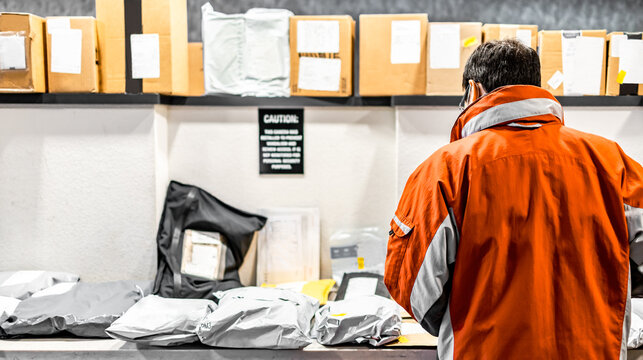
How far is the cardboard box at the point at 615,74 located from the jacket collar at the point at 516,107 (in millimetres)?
1281

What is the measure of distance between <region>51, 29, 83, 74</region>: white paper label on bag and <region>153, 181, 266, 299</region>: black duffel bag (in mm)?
661

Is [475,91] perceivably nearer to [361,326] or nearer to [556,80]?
[361,326]

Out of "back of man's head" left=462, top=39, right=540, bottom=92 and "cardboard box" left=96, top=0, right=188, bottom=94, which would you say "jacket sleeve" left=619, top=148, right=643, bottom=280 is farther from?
"cardboard box" left=96, top=0, right=188, bottom=94

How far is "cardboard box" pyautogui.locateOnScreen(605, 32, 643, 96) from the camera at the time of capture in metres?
2.26

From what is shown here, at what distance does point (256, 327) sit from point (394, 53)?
1.28 m

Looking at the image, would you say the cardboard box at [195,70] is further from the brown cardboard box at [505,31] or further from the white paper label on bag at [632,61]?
the white paper label on bag at [632,61]

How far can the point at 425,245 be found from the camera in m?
1.22

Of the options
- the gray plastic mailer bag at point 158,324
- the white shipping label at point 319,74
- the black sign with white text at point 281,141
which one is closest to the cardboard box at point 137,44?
the black sign with white text at point 281,141

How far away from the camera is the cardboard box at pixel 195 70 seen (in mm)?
2479

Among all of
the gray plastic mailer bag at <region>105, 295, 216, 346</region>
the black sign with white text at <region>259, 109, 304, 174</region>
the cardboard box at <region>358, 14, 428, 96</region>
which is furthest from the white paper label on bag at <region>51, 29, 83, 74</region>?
the cardboard box at <region>358, 14, 428, 96</region>

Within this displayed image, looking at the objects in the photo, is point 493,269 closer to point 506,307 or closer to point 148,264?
point 506,307

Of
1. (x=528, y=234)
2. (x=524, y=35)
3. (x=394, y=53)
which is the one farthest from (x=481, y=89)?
(x=524, y=35)

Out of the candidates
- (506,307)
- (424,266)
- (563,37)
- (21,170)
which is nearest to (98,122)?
(21,170)

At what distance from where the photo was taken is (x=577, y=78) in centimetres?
228
